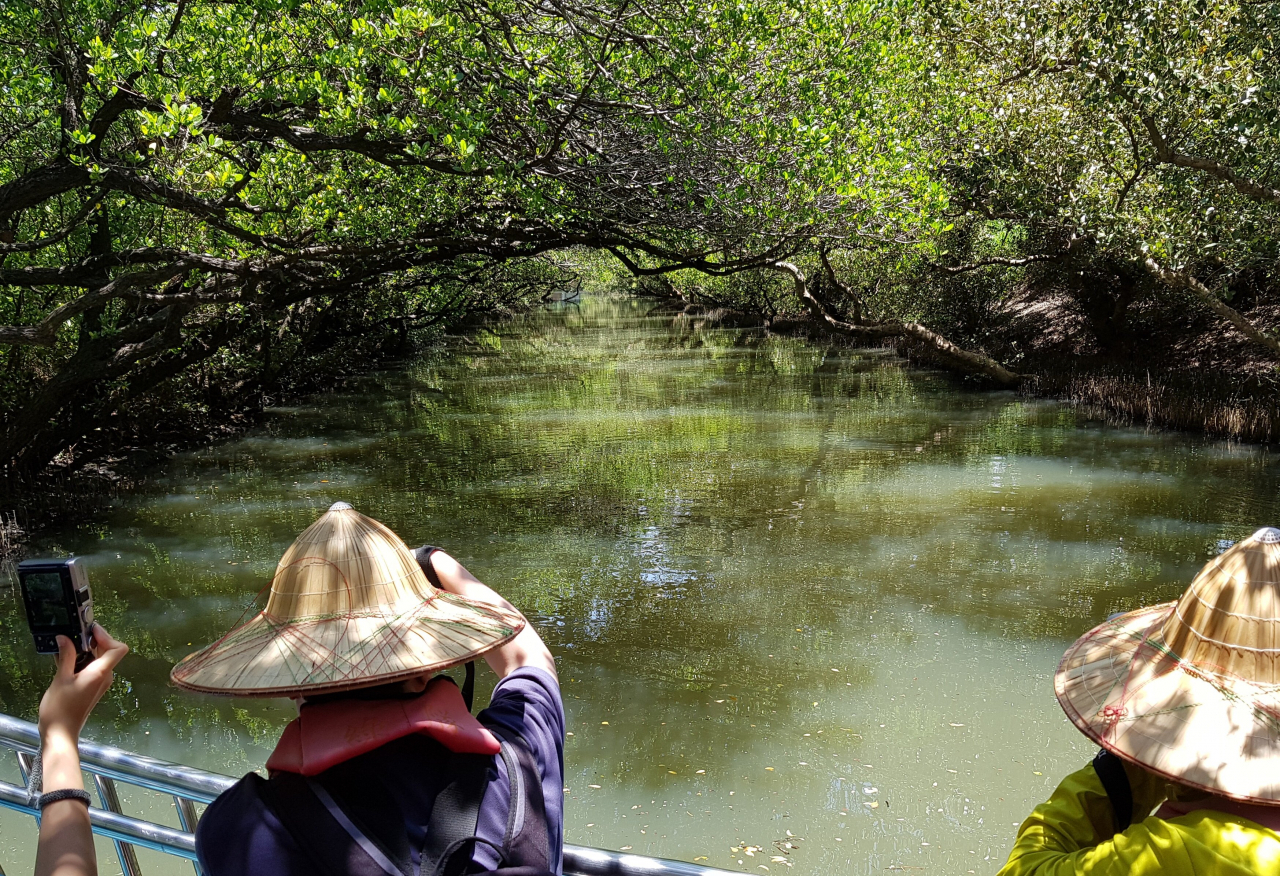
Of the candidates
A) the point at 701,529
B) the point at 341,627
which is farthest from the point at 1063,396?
the point at 341,627

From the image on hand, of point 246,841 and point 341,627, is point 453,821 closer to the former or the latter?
point 246,841

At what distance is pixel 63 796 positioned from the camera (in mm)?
1172

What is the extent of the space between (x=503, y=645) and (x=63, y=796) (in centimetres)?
70

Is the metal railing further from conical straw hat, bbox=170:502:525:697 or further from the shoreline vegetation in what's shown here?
the shoreline vegetation

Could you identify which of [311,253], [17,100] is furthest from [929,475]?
[17,100]

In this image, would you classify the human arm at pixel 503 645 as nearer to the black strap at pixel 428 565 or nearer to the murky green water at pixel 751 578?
the black strap at pixel 428 565

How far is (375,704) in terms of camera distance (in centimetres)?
133

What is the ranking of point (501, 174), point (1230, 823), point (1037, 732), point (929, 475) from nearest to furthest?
point (1230, 823) < point (1037, 732) < point (501, 174) < point (929, 475)

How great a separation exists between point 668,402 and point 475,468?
615 centimetres

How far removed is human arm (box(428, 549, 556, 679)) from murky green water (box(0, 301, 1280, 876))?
3070mm

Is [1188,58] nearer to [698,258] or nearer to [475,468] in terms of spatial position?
[698,258]

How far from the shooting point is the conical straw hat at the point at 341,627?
1373 millimetres

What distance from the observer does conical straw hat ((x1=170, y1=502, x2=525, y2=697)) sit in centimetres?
137

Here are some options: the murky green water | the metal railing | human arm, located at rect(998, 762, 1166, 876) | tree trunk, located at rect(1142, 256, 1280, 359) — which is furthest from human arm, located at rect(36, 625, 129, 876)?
tree trunk, located at rect(1142, 256, 1280, 359)
